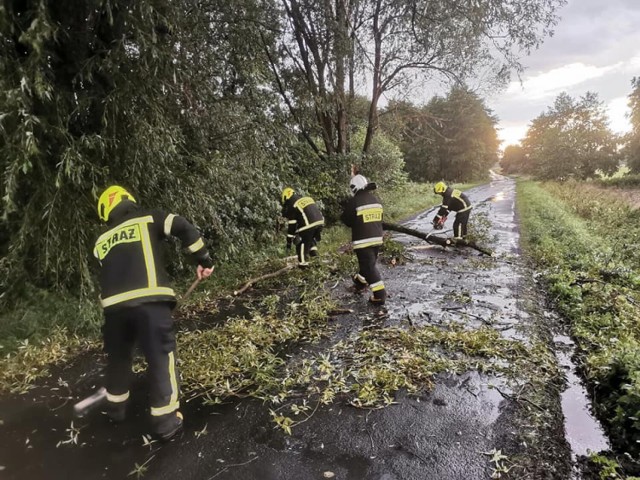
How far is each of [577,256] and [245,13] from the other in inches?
323

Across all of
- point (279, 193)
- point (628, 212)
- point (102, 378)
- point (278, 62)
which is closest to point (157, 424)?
point (102, 378)

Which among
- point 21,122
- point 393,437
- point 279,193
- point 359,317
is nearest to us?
point 393,437

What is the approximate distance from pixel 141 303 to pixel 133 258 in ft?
1.27

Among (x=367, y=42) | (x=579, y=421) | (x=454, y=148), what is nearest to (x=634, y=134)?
(x=454, y=148)

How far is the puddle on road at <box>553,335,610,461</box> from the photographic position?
3.01m

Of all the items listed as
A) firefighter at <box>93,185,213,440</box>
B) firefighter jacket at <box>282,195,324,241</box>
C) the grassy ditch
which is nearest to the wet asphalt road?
firefighter at <box>93,185,213,440</box>

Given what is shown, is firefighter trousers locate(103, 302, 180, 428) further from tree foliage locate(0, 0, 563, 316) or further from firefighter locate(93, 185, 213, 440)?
tree foliage locate(0, 0, 563, 316)

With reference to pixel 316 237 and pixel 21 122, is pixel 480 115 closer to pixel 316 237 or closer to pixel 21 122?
pixel 316 237

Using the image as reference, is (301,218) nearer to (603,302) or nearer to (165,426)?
(165,426)

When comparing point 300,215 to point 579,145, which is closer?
Answer: point 300,215

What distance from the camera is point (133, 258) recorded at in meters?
3.09

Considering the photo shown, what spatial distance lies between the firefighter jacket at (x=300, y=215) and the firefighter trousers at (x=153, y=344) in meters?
4.57

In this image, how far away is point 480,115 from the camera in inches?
1602

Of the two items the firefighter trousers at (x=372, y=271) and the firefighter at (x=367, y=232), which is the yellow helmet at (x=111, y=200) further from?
the firefighter trousers at (x=372, y=271)
